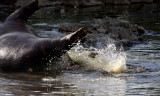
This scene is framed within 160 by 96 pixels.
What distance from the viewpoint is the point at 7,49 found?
795 centimetres

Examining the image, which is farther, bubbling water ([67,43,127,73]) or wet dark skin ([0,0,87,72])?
bubbling water ([67,43,127,73])

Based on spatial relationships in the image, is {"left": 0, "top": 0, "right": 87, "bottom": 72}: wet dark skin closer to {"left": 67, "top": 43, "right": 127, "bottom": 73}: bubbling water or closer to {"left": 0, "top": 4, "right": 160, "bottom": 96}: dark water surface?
{"left": 0, "top": 4, "right": 160, "bottom": 96}: dark water surface

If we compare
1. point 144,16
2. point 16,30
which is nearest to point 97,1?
point 144,16

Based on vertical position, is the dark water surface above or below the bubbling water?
below

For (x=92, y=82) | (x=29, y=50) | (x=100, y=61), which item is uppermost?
(x=29, y=50)

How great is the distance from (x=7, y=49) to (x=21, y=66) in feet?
1.61

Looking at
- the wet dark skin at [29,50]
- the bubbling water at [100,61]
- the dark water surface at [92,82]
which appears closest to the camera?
the dark water surface at [92,82]

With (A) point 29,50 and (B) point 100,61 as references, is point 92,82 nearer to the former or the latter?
(B) point 100,61

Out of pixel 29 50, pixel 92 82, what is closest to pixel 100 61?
pixel 29 50

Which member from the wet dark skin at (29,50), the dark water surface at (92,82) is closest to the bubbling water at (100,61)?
the dark water surface at (92,82)

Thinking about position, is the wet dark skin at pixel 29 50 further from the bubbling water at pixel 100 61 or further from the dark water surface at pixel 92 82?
the bubbling water at pixel 100 61

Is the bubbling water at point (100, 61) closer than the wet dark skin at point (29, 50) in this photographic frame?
No

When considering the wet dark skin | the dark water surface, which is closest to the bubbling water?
the dark water surface

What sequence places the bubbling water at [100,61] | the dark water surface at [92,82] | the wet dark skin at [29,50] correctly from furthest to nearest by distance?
the bubbling water at [100,61] → the wet dark skin at [29,50] → the dark water surface at [92,82]
